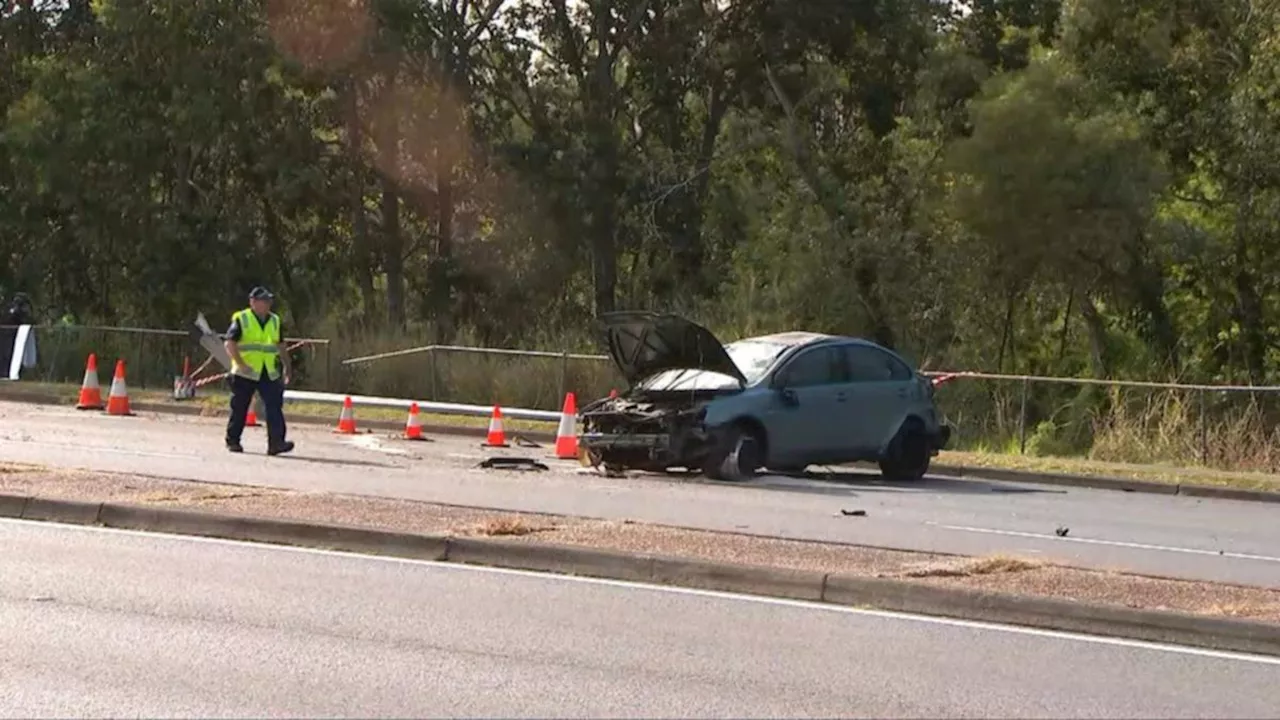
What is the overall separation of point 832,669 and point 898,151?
2571 cm

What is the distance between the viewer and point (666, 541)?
11336mm

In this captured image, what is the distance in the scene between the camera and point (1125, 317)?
30.7 meters

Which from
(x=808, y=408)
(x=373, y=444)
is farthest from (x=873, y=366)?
(x=373, y=444)

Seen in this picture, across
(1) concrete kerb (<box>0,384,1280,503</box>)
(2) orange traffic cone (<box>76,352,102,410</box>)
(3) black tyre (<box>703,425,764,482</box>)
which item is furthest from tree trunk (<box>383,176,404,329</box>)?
(3) black tyre (<box>703,425,764,482</box>)

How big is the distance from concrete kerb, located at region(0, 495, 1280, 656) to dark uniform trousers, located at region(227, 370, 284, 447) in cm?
566

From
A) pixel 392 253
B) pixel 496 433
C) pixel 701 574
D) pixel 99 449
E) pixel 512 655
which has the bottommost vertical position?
pixel 512 655

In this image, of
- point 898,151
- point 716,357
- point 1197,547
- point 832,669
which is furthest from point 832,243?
point 832,669

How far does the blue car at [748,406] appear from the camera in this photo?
17281mm

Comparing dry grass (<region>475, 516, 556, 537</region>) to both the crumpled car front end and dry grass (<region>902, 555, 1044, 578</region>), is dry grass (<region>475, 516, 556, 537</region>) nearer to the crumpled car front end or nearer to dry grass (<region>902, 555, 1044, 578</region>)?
dry grass (<region>902, 555, 1044, 578</region>)

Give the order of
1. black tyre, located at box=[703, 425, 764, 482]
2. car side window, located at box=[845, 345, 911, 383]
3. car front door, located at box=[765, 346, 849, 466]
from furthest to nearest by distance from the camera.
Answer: car side window, located at box=[845, 345, 911, 383], car front door, located at box=[765, 346, 849, 466], black tyre, located at box=[703, 425, 764, 482]

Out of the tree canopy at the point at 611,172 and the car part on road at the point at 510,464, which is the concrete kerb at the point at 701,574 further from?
the tree canopy at the point at 611,172

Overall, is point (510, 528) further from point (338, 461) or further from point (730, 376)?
point (338, 461)

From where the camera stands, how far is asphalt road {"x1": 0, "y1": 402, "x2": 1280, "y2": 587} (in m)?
13.1

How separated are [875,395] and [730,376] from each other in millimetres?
1934
